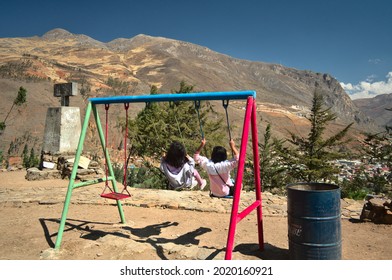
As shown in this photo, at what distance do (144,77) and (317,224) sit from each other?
72.9 metres

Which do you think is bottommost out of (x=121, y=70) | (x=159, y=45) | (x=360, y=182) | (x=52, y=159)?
(x=360, y=182)

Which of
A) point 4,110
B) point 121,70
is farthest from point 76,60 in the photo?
point 4,110

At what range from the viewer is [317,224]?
11.8ft

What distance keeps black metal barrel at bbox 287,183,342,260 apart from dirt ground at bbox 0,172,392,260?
62 centimetres

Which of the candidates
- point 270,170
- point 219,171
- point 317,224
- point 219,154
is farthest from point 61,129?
point 270,170

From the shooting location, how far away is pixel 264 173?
2025cm

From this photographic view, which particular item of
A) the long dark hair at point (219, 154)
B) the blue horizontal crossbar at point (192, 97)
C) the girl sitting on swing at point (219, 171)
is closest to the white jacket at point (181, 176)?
the girl sitting on swing at point (219, 171)

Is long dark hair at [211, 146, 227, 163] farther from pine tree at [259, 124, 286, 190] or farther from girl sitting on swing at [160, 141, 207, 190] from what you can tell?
pine tree at [259, 124, 286, 190]

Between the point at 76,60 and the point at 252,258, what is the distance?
84373 mm

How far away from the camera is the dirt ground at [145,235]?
427cm

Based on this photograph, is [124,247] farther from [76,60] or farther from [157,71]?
[76,60]

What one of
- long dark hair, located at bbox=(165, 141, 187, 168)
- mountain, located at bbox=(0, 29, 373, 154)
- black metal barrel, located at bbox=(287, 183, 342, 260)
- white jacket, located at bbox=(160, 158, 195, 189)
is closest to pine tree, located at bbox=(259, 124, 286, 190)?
white jacket, located at bbox=(160, 158, 195, 189)

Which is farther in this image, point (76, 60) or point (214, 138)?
point (76, 60)

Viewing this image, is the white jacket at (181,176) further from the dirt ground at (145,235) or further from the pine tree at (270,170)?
the pine tree at (270,170)
